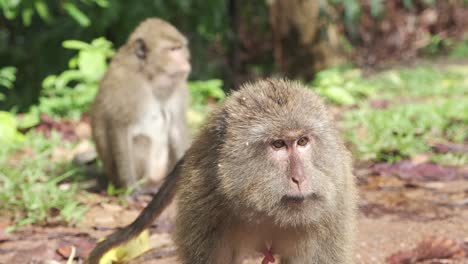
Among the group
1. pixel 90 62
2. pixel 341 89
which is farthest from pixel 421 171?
pixel 90 62

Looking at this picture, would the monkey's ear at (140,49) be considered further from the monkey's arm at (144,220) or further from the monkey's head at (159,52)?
the monkey's arm at (144,220)

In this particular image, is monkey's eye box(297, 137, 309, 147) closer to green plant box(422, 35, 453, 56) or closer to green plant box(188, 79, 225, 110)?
green plant box(188, 79, 225, 110)

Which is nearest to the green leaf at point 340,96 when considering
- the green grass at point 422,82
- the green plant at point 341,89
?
the green plant at point 341,89

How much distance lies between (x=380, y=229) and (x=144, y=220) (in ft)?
5.40

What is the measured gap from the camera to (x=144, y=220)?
3510mm

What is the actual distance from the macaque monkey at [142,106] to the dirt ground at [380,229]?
0.50m

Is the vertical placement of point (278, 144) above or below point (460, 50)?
below

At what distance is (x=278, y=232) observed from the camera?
10.2 ft

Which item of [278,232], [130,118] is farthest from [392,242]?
[130,118]

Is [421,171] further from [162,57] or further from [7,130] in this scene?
[7,130]

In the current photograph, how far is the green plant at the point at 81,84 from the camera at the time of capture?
7.52 m

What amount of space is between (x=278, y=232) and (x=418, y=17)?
38.1 ft

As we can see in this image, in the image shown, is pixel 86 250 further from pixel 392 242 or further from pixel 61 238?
pixel 392 242

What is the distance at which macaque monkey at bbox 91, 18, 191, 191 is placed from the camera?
218 inches
